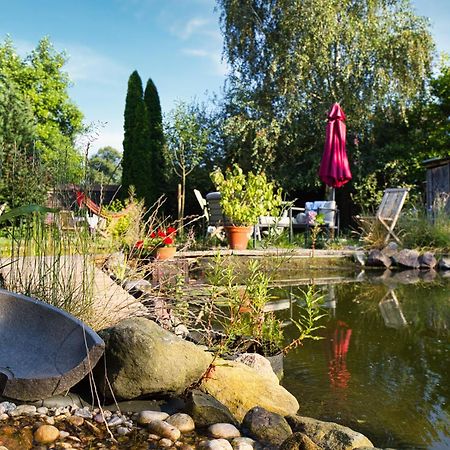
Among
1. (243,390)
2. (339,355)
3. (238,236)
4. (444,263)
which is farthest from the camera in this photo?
(444,263)

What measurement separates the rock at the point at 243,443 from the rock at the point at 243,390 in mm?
340

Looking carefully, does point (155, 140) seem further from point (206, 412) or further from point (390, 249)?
point (206, 412)

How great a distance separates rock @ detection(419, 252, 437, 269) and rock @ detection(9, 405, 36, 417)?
705 cm

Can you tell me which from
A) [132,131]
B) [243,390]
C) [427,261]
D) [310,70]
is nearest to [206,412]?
[243,390]

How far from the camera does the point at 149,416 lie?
1.71 m

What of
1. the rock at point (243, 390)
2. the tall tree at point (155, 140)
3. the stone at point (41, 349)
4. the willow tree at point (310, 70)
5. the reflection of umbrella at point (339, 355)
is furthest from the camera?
the tall tree at point (155, 140)

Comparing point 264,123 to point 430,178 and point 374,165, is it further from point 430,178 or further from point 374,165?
point 430,178

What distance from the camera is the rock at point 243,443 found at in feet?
5.14

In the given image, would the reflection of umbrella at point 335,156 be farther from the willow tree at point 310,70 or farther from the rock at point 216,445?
the rock at point 216,445

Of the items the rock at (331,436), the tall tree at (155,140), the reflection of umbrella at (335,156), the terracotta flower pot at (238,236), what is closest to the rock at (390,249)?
the reflection of umbrella at (335,156)

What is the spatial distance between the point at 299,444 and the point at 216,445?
0.25m

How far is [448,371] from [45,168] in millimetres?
2277

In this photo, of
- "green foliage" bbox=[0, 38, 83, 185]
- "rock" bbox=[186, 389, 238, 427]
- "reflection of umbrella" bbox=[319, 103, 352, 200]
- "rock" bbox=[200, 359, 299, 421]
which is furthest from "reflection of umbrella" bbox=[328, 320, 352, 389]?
"green foliage" bbox=[0, 38, 83, 185]

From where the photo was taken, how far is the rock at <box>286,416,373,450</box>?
1.63 metres
